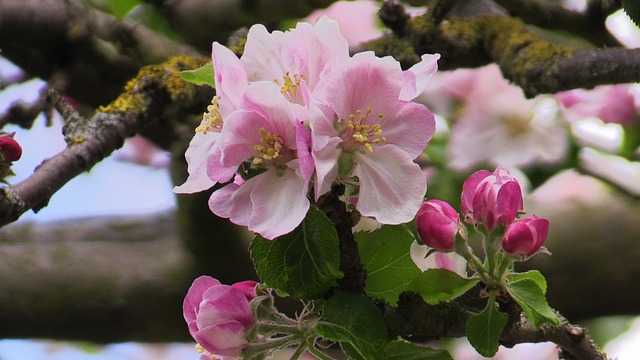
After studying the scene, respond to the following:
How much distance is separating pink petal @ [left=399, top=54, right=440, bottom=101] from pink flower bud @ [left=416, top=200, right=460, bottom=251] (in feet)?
0.25

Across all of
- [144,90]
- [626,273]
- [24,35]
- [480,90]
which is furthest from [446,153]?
[24,35]

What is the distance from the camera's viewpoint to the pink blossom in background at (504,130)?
124 centimetres

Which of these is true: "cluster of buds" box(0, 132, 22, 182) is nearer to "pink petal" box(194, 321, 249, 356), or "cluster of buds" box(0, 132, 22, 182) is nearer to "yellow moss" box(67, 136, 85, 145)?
"yellow moss" box(67, 136, 85, 145)

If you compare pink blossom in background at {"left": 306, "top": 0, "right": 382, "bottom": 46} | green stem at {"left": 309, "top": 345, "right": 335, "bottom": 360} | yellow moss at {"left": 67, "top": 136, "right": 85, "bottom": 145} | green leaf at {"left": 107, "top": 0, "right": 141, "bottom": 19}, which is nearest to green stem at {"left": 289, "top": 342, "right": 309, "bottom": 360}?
green stem at {"left": 309, "top": 345, "right": 335, "bottom": 360}

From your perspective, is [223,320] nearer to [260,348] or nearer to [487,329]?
[260,348]

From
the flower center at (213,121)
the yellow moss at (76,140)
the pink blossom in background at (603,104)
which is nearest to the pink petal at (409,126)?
the flower center at (213,121)

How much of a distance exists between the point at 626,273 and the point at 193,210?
74 centimetres

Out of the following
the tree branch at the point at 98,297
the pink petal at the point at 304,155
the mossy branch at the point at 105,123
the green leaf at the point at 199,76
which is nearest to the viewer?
the pink petal at the point at 304,155

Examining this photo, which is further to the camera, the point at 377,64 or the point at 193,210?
the point at 193,210

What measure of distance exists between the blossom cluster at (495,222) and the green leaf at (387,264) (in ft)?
0.08

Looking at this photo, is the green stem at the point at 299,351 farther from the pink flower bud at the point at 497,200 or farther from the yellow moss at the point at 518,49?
the yellow moss at the point at 518,49

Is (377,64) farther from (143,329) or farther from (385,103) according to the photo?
(143,329)

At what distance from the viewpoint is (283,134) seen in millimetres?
488

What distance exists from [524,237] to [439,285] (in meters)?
0.06
